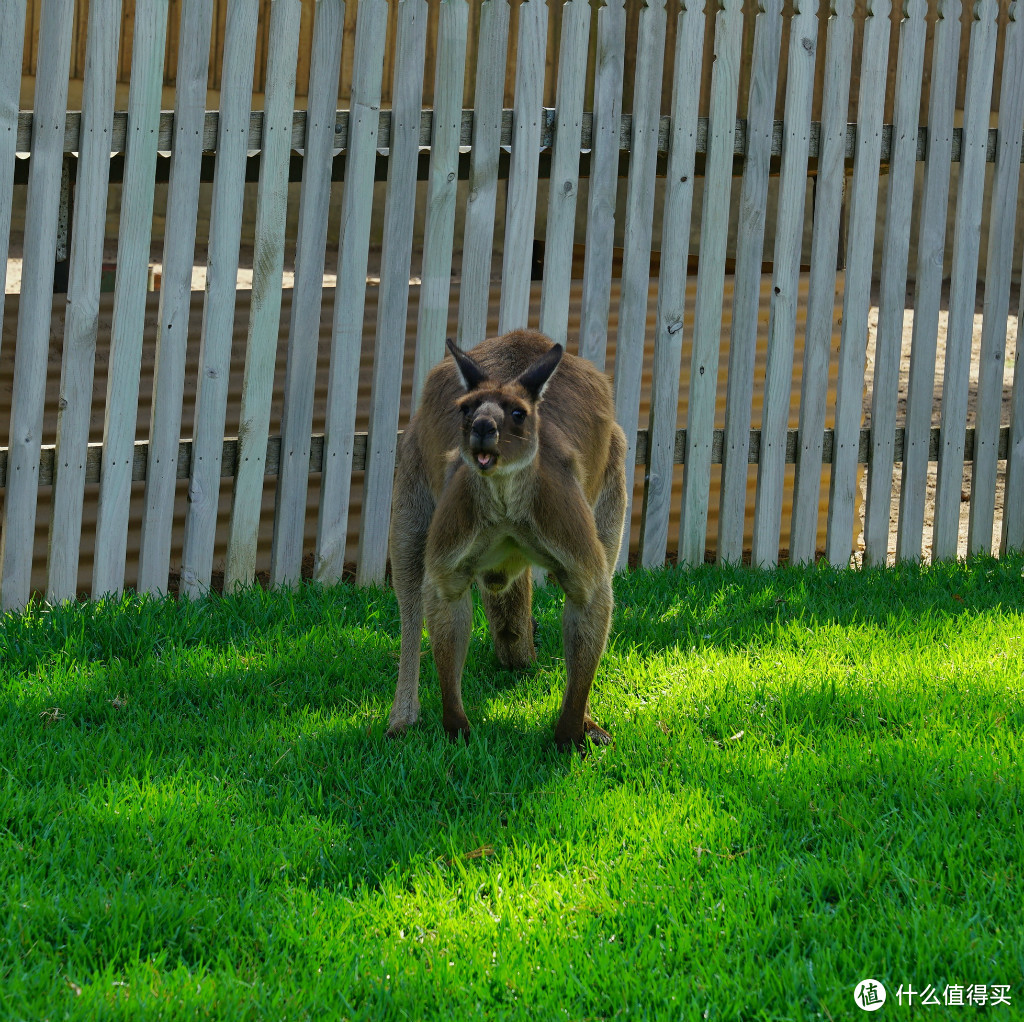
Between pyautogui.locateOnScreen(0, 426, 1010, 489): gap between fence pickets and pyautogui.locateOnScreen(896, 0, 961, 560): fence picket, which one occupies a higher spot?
pyautogui.locateOnScreen(896, 0, 961, 560): fence picket

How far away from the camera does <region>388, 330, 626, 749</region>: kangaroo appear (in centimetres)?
388

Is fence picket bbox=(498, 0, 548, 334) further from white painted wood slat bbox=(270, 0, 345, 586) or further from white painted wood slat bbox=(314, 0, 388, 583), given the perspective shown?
white painted wood slat bbox=(270, 0, 345, 586)

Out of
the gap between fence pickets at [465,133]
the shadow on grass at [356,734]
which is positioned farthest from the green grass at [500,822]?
the gap between fence pickets at [465,133]

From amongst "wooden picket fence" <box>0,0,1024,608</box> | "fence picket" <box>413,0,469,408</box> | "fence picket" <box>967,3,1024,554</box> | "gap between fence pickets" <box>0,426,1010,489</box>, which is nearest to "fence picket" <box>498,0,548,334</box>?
"wooden picket fence" <box>0,0,1024,608</box>

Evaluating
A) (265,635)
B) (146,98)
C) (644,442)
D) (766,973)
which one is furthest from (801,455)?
(766,973)

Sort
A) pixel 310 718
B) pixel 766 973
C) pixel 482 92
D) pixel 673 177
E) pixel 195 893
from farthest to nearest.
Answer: pixel 673 177 → pixel 482 92 → pixel 310 718 → pixel 195 893 → pixel 766 973

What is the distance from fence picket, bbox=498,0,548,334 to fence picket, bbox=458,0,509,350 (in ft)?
0.31

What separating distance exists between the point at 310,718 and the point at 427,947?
142 centimetres

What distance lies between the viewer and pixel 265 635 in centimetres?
499

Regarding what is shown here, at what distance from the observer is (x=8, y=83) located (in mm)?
4867

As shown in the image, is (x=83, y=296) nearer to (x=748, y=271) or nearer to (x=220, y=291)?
(x=220, y=291)

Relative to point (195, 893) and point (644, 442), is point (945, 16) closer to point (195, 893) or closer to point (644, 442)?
point (644, 442)

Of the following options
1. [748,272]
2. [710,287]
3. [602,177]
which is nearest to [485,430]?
[602,177]
